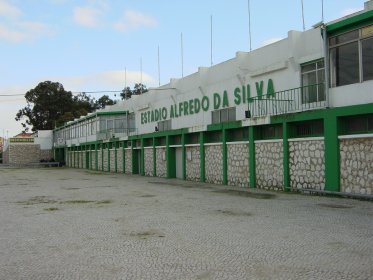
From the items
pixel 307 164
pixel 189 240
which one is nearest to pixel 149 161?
pixel 307 164

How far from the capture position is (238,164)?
21.7 metres

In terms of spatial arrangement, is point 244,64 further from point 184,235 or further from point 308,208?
point 184,235

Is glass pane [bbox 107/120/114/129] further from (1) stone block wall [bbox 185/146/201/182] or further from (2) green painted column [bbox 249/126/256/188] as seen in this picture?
(2) green painted column [bbox 249/126/256/188]

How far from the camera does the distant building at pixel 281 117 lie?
1519 cm

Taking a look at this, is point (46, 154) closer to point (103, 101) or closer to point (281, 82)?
point (103, 101)

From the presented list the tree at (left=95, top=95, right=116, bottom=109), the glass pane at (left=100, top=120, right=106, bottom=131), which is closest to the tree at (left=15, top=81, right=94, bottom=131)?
the tree at (left=95, top=95, right=116, bottom=109)

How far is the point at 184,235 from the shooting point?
9008 mm

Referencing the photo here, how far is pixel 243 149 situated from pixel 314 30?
618 cm

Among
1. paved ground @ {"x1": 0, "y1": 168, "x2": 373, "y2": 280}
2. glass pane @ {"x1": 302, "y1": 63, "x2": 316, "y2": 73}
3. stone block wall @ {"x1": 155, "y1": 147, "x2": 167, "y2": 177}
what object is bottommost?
paved ground @ {"x1": 0, "y1": 168, "x2": 373, "y2": 280}

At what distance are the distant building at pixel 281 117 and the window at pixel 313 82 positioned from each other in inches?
1.6

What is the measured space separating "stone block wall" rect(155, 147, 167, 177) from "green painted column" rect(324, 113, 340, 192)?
50.3ft

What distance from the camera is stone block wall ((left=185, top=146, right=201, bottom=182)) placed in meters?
25.8

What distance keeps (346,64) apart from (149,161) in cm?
1944

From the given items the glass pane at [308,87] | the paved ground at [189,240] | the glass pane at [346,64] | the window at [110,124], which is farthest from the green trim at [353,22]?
the window at [110,124]
